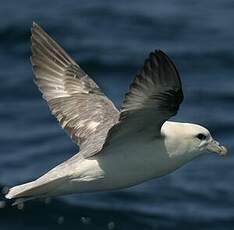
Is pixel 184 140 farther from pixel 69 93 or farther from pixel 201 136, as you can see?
pixel 69 93

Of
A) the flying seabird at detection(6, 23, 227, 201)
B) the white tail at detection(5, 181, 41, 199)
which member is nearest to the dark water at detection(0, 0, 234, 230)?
the flying seabird at detection(6, 23, 227, 201)

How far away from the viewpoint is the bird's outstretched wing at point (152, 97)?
25.2 feet

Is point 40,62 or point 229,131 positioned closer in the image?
point 40,62

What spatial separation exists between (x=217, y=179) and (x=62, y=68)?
4216 millimetres

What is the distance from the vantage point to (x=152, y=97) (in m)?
7.91

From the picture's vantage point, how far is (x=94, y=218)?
506 inches

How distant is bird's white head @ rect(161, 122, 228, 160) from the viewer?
8.35m

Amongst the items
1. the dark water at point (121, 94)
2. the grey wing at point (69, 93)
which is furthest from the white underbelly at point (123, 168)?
the dark water at point (121, 94)

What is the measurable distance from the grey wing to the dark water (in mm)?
2935

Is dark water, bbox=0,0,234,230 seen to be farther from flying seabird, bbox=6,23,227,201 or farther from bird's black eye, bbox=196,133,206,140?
bird's black eye, bbox=196,133,206,140

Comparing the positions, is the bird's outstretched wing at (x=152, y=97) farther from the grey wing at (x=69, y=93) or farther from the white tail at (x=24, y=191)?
the grey wing at (x=69, y=93)

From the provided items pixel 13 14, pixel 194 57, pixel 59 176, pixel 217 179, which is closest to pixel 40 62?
pixel 59 176

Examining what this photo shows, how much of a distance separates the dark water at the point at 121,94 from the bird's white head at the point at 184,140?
14.1 ft

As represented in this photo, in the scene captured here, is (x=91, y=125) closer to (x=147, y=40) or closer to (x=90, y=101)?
(x=90, y=101)
